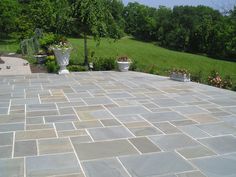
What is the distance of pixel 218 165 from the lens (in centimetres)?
369

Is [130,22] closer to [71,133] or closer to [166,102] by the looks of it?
[166,102]

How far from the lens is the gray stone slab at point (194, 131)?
4.64 m

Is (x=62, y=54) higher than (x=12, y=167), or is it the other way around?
(x=62, y=54)

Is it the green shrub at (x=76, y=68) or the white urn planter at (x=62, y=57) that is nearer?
the white urn planter at (x=62, y=57)

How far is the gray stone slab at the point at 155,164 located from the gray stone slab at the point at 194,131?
780 mm

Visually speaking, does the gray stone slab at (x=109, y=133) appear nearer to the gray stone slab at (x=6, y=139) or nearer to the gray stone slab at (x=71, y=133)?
the gray stone slab at (x=71, y=133)

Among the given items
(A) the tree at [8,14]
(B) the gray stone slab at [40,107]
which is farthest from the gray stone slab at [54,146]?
(A) the tree at [8,14]

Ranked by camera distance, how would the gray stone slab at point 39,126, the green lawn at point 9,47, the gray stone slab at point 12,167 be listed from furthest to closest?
the green lawn at point 9,47
the gray stone slab at point 39,126
the gray stone slab at point 12,167

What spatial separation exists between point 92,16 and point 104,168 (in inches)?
324

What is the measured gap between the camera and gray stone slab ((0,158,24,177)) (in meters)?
3.40

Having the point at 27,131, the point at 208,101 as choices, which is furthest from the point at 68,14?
the point at 27,131

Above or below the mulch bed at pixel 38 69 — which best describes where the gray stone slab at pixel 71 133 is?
above

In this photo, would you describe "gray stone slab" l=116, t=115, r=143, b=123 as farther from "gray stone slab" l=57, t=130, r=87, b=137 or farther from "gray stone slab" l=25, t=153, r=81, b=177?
"gray stone slab" l=25, t=153, r=81, b=177

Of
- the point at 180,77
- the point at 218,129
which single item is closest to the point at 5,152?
the point at 218,129
